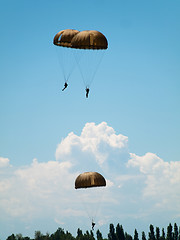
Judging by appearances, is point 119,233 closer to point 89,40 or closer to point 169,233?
point 169,233

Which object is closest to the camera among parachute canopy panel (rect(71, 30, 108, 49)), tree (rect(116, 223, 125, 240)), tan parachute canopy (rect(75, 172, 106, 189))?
parachute canopy panel (rect(71, 30, 108, 49))

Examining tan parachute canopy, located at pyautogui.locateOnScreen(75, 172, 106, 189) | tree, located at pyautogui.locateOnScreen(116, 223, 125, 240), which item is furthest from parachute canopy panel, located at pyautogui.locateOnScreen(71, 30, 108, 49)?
tree, located at pyautogui.locateOnScreen(116, 223, 125, 240)

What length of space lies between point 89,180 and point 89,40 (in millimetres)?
25957

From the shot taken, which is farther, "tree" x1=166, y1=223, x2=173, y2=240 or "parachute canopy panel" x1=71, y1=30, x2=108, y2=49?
"tree" x1=166, y1=223, x2=173, y2=240

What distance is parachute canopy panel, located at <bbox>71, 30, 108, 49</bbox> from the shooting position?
71.9m

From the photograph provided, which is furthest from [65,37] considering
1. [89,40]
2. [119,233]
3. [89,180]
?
[119,233]

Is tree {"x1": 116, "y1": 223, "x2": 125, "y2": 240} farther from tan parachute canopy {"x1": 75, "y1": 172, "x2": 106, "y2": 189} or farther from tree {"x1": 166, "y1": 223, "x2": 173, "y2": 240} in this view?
tan parachute canopy {"x1": 75, "y1": 172, "x2": 106, "y2": 189}

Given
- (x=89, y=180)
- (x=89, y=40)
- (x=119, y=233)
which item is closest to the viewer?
(x=89, y=40)

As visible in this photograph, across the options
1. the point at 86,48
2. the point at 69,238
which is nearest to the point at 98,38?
the point at 86,48

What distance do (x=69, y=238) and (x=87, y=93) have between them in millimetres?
139946

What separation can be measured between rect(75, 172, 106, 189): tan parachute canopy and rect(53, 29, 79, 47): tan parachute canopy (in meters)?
24.3

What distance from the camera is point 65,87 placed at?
73688 millimetres

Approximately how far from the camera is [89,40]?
236 ft

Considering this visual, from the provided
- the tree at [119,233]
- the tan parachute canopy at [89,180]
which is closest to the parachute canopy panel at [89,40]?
the tan parachute canopy at [89,180]
